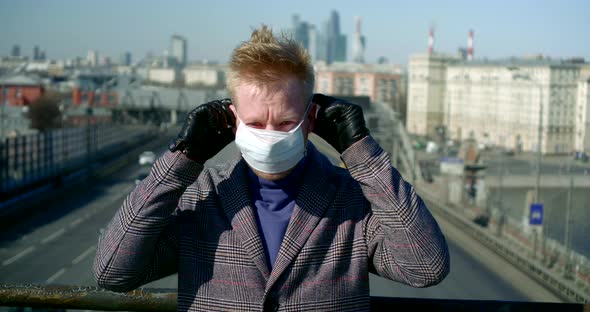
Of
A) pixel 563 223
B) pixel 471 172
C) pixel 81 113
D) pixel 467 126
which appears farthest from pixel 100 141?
pixel 563 223

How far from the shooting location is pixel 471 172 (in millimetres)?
14773

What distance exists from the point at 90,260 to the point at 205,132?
10.8ft

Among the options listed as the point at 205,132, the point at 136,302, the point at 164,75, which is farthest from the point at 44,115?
the point at 164,75

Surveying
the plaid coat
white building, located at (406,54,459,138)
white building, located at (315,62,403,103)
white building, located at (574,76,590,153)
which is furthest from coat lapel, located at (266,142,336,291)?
white building, located at (315,62,403,103)

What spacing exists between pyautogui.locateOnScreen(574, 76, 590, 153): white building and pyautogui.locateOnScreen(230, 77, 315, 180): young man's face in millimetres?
7521

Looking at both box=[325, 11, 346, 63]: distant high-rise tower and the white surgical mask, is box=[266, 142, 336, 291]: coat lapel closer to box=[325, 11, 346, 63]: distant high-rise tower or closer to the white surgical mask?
the white surgical mask

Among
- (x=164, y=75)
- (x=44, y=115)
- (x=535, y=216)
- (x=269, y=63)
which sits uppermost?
(x=164, y=75)

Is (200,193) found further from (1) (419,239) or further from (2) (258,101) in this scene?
(1) (419,239)

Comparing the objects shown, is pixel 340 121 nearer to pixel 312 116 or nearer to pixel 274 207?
pixel 312 116

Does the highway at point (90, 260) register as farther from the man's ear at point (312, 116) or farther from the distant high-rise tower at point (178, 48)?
the distant high-rise tower at point (178, 48)

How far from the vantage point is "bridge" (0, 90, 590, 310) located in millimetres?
3520

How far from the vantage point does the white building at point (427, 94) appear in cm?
2567

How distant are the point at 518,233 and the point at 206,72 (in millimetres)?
50630

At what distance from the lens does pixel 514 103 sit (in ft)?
48.4
